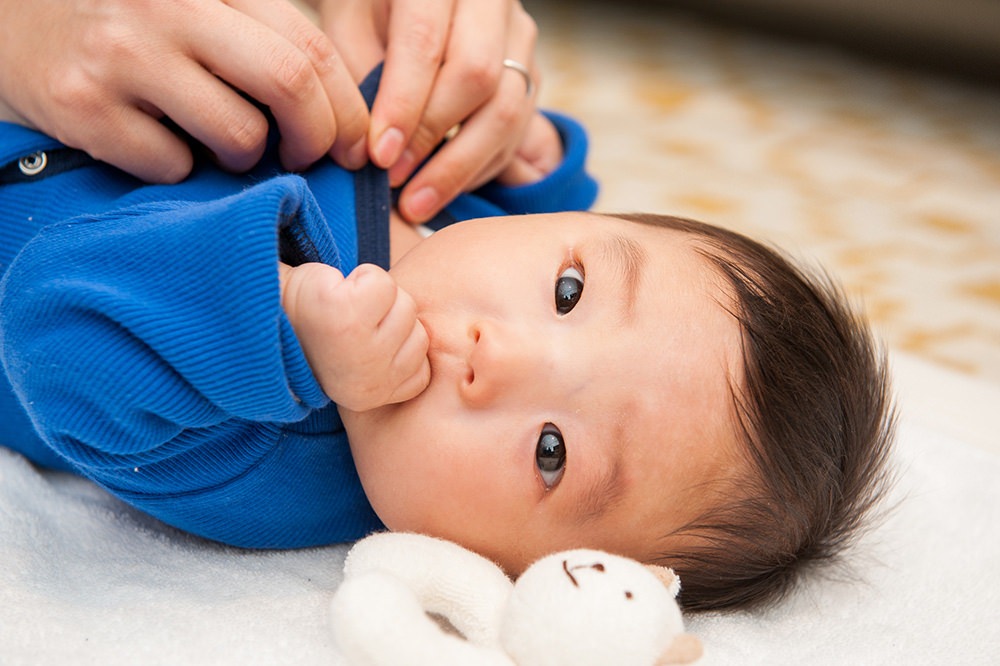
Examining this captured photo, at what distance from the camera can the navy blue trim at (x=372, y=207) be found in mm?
978

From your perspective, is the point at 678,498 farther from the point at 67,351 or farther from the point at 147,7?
the point at 147,7

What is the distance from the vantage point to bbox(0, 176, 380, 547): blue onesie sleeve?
0.73 metres

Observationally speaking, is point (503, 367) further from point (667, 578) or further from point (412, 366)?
point (667, 578)

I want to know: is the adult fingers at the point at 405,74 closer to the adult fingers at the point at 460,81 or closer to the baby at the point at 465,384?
the adult fingers at the point at 460,81

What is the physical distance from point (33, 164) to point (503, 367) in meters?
0.53

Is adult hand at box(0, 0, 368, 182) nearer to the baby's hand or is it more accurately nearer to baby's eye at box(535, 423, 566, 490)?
the baby's hand

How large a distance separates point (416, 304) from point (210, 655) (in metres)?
0.31

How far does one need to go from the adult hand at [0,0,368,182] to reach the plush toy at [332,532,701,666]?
17.8 inches

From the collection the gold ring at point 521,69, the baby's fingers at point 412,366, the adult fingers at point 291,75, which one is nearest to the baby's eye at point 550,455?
the baby's fingers at point 412,366

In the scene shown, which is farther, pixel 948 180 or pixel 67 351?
pixel 948 180

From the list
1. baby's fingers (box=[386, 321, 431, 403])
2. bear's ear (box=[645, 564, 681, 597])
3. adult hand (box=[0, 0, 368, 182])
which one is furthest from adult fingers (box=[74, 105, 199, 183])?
bear's ear (box=[645, 564, 681, 597])

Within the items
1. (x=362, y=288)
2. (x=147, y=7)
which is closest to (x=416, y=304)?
(x=362, y=288)

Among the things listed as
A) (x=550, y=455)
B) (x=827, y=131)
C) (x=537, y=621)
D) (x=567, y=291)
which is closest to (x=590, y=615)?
(x=537, y=621)

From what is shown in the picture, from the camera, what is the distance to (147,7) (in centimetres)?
90
